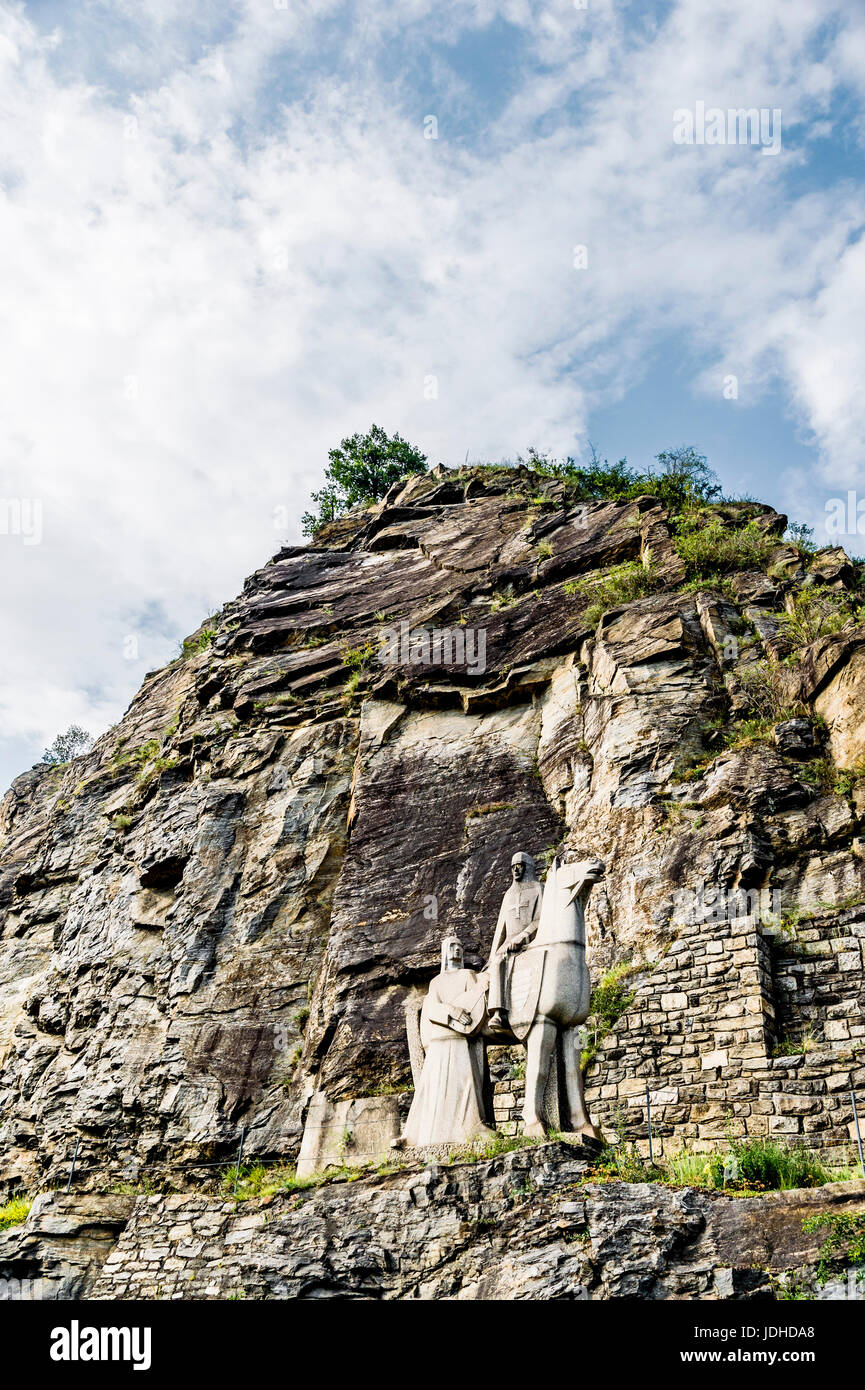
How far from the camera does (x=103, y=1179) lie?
16.9 m

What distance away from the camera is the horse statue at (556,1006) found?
10.9m

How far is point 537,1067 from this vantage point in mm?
10992

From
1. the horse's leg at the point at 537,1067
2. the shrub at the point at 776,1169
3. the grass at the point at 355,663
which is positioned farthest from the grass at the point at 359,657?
the shrub at the point at 776,1169

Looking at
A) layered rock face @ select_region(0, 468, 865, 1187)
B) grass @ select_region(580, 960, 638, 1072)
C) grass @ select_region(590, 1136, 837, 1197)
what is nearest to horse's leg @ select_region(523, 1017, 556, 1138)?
grass @ select_region(590, 1136, 837, 1197)

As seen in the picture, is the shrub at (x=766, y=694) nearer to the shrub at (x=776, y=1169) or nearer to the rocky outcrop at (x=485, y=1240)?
the shrub at (x=776, y=1169)

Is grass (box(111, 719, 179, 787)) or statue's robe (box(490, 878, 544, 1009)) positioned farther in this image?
grass (box(111, 719, 179, 787))

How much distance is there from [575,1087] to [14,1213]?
1007 centimetres

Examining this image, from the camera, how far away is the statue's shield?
11.3m

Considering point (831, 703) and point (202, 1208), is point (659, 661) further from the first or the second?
point (202, 1208)

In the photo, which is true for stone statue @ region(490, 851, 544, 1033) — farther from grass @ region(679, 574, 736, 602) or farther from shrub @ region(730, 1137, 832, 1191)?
grass @ region(679, 574, 736, 602)

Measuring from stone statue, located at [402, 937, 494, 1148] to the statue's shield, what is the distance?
18.5 inches

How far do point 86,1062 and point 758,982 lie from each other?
38.2 feet

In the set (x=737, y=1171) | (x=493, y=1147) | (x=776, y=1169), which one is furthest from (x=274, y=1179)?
(x=776, y=1169)
